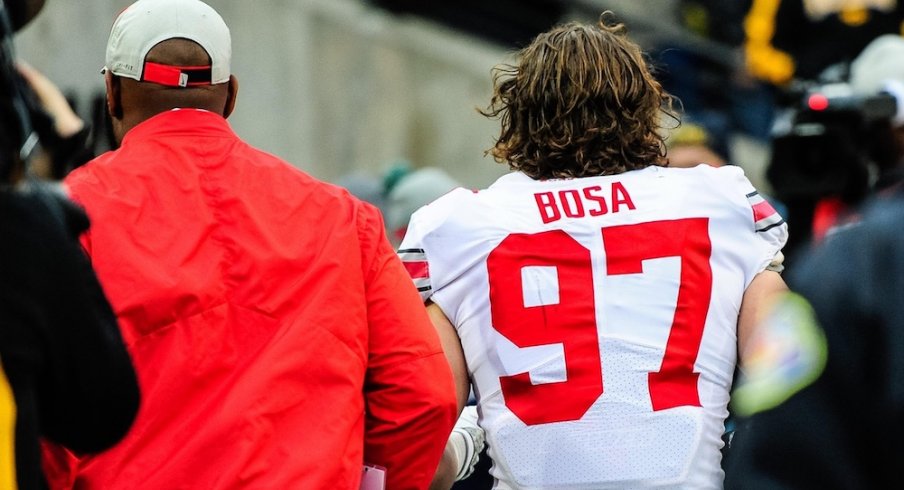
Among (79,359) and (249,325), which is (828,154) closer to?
(249,325)

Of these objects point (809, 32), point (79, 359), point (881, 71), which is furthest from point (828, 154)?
point (809, 32)

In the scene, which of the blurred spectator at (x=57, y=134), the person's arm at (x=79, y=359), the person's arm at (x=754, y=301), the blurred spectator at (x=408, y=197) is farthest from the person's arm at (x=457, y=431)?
the blurred spectator at (x=408, y=197)

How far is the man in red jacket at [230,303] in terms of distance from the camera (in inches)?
123

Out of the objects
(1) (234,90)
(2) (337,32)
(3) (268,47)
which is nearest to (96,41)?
(3) (268,47)

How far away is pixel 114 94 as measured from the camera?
11.6 ft

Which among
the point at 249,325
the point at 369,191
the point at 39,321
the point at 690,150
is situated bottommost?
the point at 369,191

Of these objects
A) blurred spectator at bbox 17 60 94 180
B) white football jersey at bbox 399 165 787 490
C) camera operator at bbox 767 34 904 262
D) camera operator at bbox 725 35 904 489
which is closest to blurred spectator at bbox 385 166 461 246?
camera operator at bbox 767 34 904 262

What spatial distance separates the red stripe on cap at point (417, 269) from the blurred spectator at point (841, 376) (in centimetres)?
205

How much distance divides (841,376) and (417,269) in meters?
2.18

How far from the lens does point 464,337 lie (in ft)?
11.9

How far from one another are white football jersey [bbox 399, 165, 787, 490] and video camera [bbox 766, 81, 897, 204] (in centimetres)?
169

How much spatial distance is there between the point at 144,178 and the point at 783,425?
6.52 ft

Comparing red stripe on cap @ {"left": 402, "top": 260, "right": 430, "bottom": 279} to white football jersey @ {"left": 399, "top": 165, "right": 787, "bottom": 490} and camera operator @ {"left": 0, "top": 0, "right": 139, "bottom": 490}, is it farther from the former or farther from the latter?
camera operator @ {"left": 0, "top": 0, "right": 139, "bottom": 490}

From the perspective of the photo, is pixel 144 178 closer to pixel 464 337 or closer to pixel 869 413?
pixel 464 337
